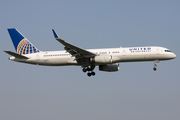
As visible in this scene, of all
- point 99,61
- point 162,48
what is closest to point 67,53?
point 99,61

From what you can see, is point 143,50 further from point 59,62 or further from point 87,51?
point 59,62

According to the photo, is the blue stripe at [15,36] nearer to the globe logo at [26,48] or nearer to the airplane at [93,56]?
the globe logo at [26,48]

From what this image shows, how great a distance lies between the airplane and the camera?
45062mm

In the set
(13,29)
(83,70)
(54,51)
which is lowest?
(83,70)

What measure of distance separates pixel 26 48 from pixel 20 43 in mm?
1553

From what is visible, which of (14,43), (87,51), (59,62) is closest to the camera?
(87,51)

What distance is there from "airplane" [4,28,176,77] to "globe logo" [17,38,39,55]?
87 centimetres

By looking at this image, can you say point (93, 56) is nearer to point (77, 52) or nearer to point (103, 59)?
point (103, 59)

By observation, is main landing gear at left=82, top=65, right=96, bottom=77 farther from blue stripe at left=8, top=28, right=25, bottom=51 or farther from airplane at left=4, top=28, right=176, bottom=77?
blue stripe at left=8, top=28, right=25, bottom=51

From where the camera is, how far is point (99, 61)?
148ft

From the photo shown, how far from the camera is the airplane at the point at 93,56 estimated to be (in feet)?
148

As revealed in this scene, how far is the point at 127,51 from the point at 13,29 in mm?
19725

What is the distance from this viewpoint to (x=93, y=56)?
45625 millimetres

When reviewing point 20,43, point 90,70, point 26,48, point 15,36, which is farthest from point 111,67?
point 15,36
